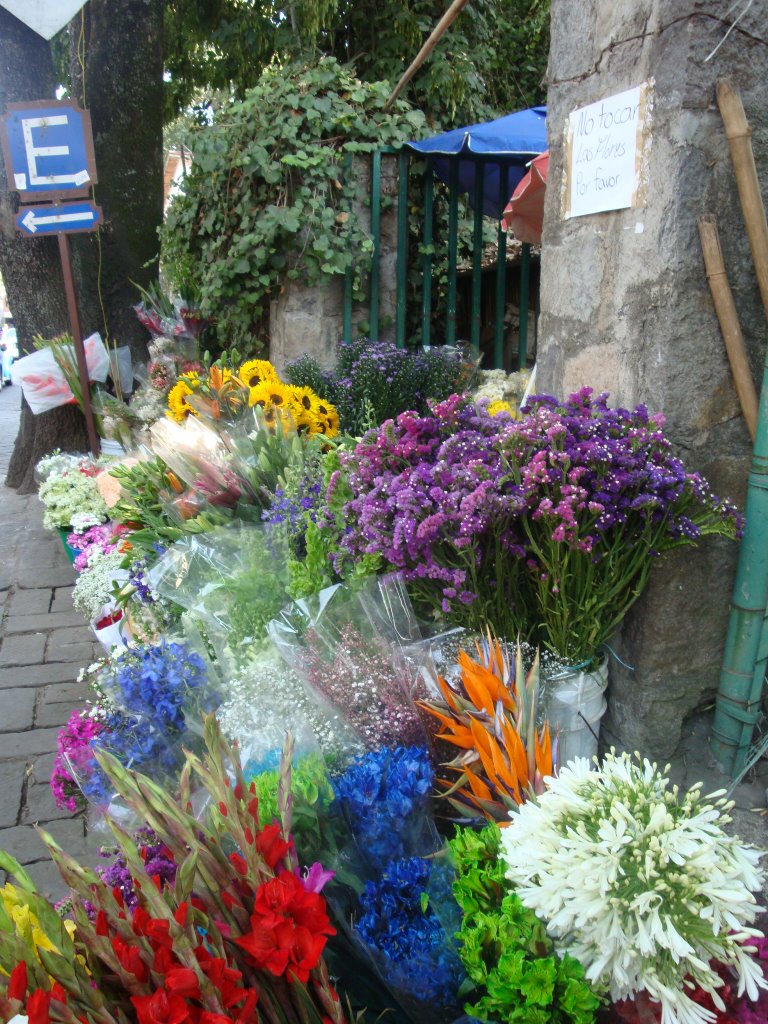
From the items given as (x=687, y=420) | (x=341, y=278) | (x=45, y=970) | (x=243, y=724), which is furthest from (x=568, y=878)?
(x=341, y=278)

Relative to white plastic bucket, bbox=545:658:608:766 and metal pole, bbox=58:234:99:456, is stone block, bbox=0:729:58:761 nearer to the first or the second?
white plastic bucket, bbox=545:658:608:766

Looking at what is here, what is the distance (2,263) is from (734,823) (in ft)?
21.3

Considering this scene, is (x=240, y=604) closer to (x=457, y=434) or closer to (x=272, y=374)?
(x=457, y=434)

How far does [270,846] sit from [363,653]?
61cm

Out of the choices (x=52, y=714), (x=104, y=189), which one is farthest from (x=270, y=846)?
(x=104, y=189)

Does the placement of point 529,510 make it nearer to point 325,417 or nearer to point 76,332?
point 325,417

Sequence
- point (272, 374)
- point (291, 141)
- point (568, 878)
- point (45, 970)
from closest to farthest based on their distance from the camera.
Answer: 1. point (45, 970)
2. point (568, 878)
3. point (272, 374)
4. point (291, 141)

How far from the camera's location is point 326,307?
4980 millimetres

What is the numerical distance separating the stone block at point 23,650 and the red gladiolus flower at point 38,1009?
3624mm

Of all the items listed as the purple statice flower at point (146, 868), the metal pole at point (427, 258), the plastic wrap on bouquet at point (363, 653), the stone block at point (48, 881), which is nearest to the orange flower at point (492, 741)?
the plastic wrap on bouquet at point (363, 653)

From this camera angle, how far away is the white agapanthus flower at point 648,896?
939 mm

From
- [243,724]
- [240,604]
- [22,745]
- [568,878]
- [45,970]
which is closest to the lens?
[45,970]

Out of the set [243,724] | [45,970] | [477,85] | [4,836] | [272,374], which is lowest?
[4,836]

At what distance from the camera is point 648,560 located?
1.96m
